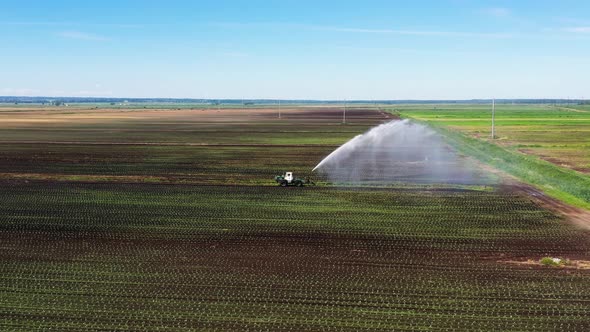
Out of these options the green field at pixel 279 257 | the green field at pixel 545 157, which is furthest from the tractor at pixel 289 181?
the green field at pixel 545 157

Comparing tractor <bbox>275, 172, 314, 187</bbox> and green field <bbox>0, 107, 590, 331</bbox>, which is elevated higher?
tractor <bbox>275, 172, 314, 187</bbox>

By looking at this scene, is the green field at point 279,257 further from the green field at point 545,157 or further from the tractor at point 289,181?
the green field at point 545,157

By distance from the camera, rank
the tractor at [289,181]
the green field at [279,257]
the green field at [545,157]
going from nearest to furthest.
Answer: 1. the green field at [279,257]
2. the tractor at [289,181]
3. the green field at [545,157]

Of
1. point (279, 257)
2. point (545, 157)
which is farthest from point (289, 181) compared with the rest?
point (545, 157)

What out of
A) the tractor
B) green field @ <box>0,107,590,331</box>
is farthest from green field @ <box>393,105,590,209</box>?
the tractor

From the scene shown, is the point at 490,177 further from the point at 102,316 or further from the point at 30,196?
the point at 102,316

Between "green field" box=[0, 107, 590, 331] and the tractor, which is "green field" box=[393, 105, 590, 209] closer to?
"green field" box=[0, 107, 590, 331]

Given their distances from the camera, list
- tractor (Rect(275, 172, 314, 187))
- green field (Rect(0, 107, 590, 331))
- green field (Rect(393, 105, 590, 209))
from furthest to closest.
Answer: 1. green field (Rect(393, 105, 590, 209))
2. tractor (Rect(275, 172, 314, 187))
3. green field (Rect(0, 107, 590, 331))

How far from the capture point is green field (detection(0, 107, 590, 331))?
968 inches

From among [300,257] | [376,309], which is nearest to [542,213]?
[300,257]

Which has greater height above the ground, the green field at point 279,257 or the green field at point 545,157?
the green field at point 545,157

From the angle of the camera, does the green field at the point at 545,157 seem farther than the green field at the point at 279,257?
Yes

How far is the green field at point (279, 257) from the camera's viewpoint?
80.7ft

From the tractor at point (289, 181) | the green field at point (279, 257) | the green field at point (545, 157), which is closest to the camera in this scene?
the green field at point (279, 257)
